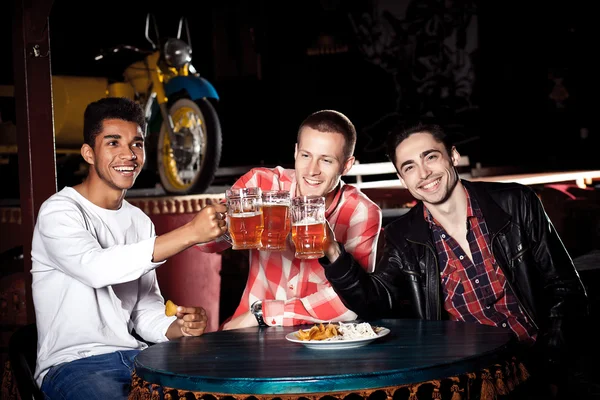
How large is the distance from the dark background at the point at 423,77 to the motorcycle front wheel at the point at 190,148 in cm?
512

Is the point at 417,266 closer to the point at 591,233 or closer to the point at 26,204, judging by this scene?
the point at 26,204

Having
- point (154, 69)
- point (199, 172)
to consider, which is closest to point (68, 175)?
point (154, 69)

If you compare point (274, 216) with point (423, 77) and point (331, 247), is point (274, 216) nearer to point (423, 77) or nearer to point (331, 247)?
point (331, 247)

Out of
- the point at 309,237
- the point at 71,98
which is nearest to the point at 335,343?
the point at 309,237

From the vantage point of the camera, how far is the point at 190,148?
6020mm

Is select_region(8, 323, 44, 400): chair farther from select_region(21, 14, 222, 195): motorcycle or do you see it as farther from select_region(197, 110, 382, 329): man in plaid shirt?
select_region(21, 14, 222, 195): motorcycle

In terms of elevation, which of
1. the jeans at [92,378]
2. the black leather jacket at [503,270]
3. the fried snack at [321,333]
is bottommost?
the jeans at [92,378]

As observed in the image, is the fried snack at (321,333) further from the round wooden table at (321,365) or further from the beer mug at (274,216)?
the beer mug at (274,216)

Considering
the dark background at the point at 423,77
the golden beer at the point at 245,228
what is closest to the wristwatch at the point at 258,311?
the golden beer at the point at 245,228

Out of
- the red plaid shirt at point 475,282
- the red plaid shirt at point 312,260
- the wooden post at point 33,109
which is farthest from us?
the wooden post at point 33,109

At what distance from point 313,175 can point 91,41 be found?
745cm

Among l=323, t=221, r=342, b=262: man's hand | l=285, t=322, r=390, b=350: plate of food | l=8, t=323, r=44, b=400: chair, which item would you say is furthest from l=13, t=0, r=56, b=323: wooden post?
l=285, t=322, r=390, b=350: plate of food

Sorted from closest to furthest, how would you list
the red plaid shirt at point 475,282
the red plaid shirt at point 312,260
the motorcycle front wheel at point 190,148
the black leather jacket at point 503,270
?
the black leather jacket at point 503,270
the red plaid shirt at point 475,282
the red plaid shirt at point 312,260
the motorcycle front wheel at point 190,148

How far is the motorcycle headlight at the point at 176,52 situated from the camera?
6.17 meters
